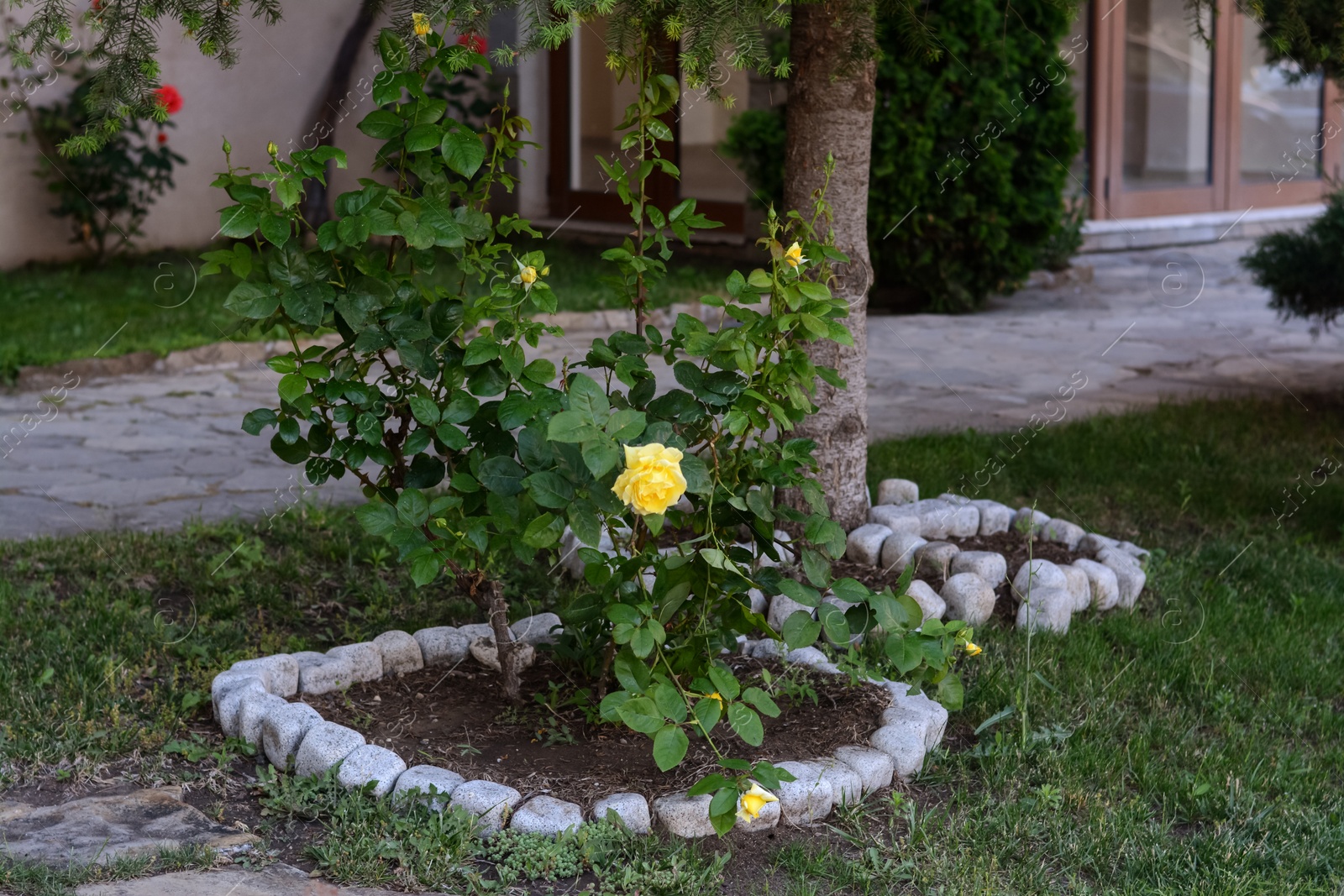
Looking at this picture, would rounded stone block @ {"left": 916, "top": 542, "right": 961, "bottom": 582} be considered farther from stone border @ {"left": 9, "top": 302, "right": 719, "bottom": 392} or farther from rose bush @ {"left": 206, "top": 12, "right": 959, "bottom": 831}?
stone border @ {"left": 9, "top": 302, "right": 719, "bottom": 392}

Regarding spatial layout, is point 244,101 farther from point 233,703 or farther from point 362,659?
point 233,703

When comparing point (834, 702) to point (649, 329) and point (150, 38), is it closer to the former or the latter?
point (649, 329)

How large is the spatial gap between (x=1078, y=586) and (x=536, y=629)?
146 cm

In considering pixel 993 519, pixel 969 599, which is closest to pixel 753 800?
pixel 969 599

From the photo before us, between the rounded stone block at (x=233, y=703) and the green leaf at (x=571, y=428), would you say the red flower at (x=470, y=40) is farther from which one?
the rounded stone block at (x=233, y=703)

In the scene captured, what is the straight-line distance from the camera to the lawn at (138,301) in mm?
6844

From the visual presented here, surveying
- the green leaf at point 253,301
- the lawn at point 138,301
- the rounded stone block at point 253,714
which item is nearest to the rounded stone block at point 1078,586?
the rounded stone block at point 253,714

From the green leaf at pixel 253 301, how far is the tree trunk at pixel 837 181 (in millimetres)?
1526

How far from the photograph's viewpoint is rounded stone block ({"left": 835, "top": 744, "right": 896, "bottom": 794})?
266cm

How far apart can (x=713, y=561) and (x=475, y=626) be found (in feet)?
3.67

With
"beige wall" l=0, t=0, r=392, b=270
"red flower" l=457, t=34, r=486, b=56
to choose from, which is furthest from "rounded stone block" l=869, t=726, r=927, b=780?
"beige wall" l=0, t=0, r=392, b=270

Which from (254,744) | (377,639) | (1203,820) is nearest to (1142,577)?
(1203,820)

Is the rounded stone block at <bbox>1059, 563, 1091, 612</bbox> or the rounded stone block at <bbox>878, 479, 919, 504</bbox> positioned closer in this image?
the rounded stone block at <bbox>1059, 563, 1091, 612</bbox>

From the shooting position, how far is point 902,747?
2752 mm
